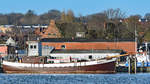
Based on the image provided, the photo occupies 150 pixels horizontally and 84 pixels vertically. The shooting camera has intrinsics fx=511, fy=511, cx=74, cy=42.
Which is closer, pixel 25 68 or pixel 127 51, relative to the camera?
pixel 25 68

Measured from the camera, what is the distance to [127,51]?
420ft

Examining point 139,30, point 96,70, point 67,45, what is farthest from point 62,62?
point 139,30

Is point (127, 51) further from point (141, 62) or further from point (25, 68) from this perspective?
point (25, 68)

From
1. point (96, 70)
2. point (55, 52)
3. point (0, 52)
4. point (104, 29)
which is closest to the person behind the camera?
point (96, 70)

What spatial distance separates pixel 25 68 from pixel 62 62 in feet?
23.9

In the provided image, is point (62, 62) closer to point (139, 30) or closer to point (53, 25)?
point (53, 25)

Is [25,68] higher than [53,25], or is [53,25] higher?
[53,25]

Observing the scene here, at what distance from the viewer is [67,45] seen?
128 metres

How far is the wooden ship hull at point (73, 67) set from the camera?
3558 inches

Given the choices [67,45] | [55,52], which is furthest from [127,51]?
[55,52]

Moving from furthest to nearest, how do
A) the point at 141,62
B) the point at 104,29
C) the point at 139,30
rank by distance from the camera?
the point at 139,30, the point at 104,29, the point at 141,62

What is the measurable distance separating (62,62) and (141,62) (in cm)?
1827

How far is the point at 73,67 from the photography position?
91.6 meters

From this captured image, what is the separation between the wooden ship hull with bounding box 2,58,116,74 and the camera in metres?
90.4
